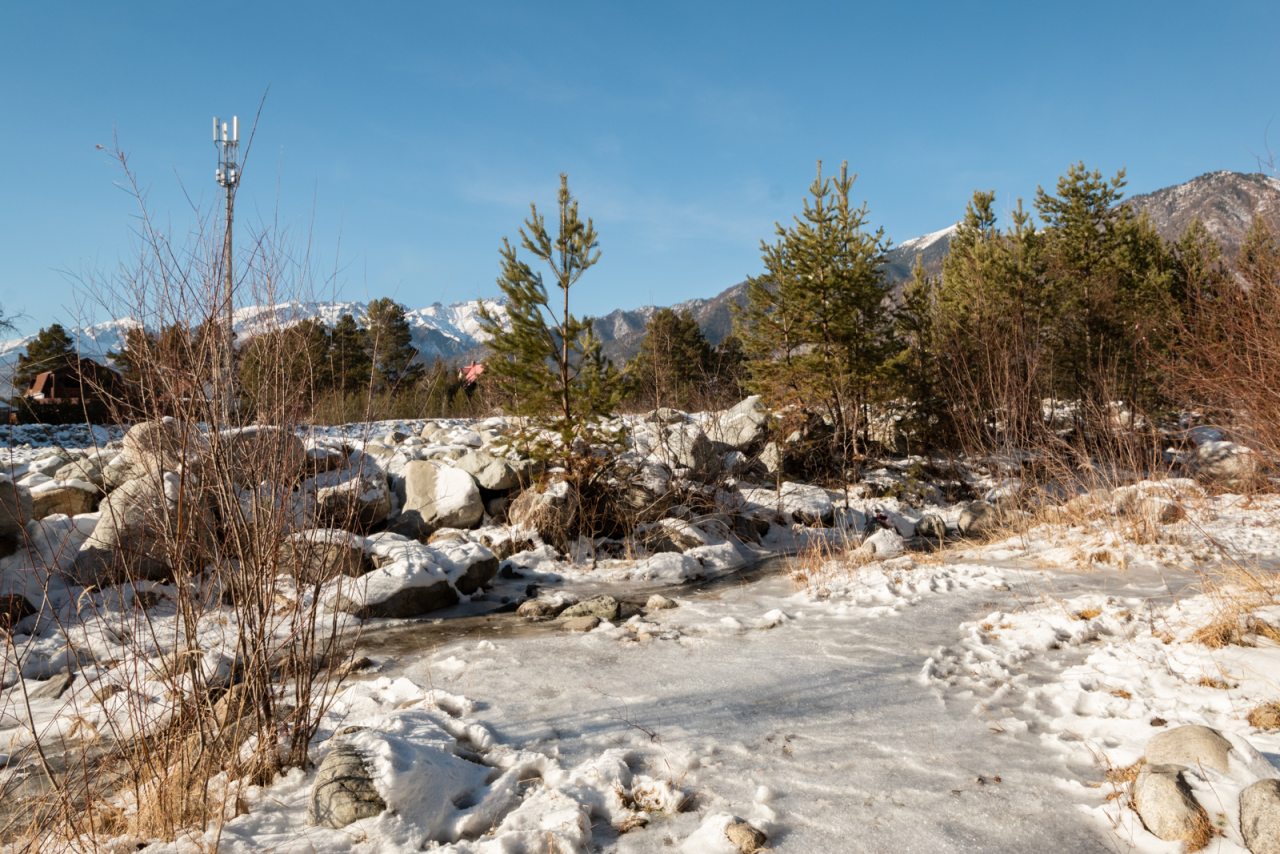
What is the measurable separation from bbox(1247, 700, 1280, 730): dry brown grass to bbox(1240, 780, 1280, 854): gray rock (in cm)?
94

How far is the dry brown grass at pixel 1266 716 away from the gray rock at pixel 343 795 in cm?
383

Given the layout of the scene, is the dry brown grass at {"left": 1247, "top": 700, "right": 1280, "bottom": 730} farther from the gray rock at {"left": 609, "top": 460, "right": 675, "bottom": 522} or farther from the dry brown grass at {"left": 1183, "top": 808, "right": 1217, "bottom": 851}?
the gray rock at {"left": 609, "top": 460, "right": 675, "bottom": 522}

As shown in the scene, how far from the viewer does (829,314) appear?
49.0ft

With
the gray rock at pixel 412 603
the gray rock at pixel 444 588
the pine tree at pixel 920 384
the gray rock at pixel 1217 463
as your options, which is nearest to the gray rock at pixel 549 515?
the gray rock at pixel 444 588

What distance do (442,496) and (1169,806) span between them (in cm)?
918

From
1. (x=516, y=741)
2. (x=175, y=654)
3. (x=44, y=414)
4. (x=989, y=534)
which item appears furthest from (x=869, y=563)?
(x=44, y=414)

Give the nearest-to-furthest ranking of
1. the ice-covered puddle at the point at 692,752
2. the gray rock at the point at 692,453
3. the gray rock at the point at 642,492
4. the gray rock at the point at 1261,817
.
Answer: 1. the gray rock at the point at 1261,817
2. the ice-covered puddle at the point at 692,752
3. the gray rock at the point at 642,492
4. the gray rock at the point at 692,453

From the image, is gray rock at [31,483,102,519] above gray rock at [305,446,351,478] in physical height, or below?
below

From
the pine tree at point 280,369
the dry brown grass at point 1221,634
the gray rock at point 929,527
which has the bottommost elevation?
the gray rock at point 929,527

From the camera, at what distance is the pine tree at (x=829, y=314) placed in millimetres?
14773

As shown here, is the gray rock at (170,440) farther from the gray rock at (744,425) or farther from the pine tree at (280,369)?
the gray rock at (744,425)

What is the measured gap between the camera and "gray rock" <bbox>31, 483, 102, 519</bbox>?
8023mm

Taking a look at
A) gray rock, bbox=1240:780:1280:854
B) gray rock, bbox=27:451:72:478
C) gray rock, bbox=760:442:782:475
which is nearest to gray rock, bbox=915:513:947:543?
gray rock, bbox=760:442:782:475

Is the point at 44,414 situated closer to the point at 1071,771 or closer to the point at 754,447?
the point at 754,447
